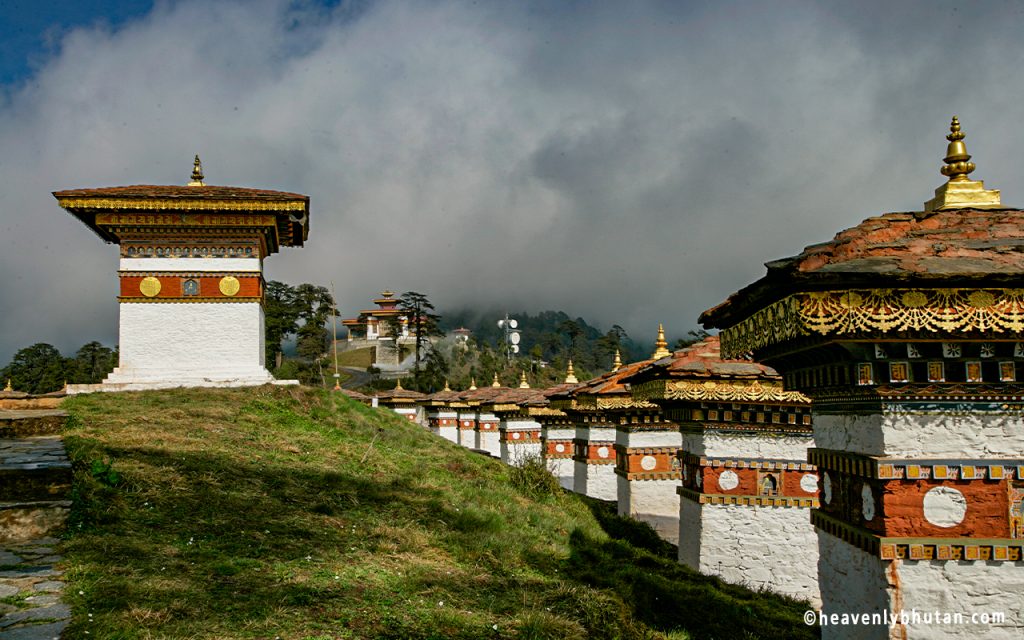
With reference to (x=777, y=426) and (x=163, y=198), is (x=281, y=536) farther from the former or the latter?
(x=163, y=198)

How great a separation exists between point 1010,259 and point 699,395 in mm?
4483

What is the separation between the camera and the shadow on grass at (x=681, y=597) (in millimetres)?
5816

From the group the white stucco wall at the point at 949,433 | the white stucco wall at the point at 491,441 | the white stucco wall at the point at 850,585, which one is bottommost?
the white stucco wall at the point at 491,441

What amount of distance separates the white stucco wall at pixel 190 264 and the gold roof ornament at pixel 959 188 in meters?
14.6

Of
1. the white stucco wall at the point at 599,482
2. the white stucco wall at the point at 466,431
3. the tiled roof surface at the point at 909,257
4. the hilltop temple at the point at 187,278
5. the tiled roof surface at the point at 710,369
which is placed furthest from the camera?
the white stucco wall at the point at 466,431

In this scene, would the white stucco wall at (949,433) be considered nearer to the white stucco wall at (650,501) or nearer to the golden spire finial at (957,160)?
the golden spire finial at (957,160)

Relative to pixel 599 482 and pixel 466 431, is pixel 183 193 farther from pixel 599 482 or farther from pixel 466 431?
pixel 466 431

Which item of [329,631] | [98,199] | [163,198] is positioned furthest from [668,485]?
[98,199]

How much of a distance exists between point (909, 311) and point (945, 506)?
3.24 feet

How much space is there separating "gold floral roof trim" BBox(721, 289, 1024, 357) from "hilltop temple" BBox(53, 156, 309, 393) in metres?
14.2

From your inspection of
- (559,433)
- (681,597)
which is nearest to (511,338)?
(559,433)

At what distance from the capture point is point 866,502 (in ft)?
11.7

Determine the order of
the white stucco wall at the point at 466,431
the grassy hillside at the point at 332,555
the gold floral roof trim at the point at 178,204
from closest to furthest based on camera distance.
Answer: the grassy hillside at the point at 332,555, the gold floral roof trim at the point at 178,204, the white stucco wall at the point at 466,431

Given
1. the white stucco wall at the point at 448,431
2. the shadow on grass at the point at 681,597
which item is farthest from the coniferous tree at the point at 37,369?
the shadow on grass at the point at 681,597
